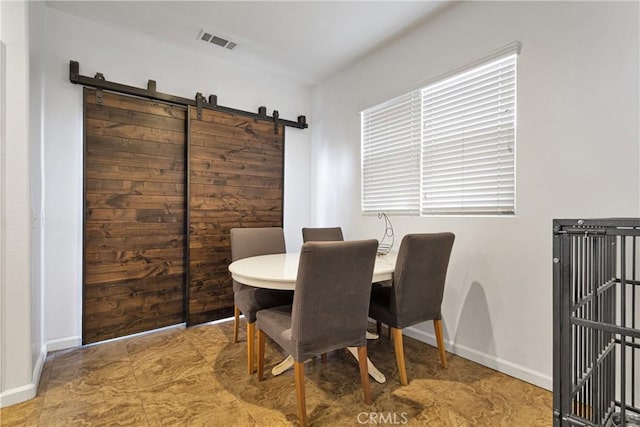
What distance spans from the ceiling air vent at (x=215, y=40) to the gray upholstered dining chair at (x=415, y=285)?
8.04 feet

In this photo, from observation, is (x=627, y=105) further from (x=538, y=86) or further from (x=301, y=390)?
(x=301, y=390)

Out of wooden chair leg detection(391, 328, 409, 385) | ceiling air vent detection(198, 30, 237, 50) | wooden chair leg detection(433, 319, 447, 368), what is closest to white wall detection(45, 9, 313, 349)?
ceiling air vent detection(198, 30, 237, 50)

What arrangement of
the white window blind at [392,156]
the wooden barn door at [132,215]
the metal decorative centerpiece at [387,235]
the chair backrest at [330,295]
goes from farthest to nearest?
the metal decorative centerpiece at [387,235] → the white window blind at [392,156] → the wooden barn door at [132,215] → the chair backrest at [330,295]

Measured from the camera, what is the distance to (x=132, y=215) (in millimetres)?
2738

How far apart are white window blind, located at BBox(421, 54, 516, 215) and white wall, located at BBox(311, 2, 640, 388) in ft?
0.28

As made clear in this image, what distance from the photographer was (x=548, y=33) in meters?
1.87

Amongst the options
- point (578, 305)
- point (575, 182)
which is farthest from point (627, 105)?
point (578, 305)

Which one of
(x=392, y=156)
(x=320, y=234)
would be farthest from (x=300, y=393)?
(x=392, y=156)

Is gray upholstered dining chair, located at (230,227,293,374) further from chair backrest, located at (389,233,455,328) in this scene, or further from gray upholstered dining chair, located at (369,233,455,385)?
chair backrest, located at (389,233,455,328)

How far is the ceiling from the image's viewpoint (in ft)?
7.74

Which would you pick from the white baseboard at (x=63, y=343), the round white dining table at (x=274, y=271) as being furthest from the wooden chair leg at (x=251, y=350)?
the white baseboard at (x=63, y=343)

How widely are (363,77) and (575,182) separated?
6.96 ft

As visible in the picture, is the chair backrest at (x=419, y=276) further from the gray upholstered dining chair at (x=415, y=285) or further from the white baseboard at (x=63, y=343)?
the white baseboard at (x=63, y=343)

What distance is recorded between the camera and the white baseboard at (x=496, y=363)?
6.25 ft
